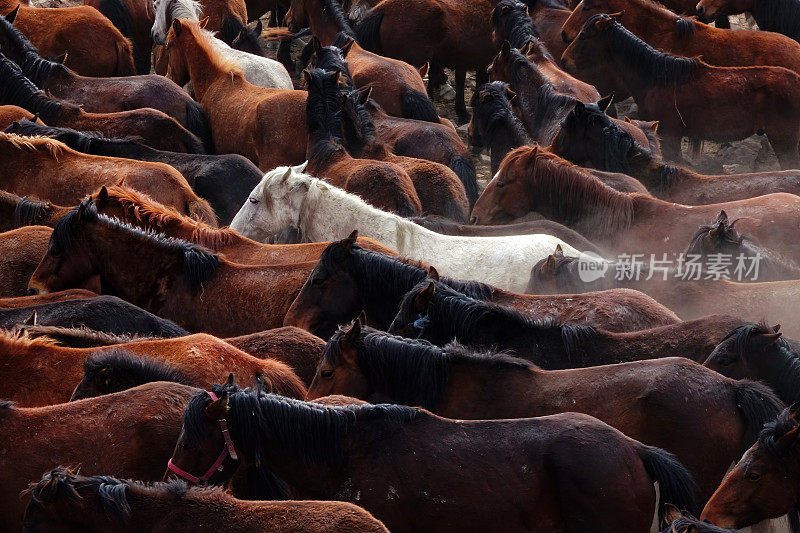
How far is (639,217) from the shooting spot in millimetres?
7125

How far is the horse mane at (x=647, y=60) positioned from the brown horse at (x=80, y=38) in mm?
5328

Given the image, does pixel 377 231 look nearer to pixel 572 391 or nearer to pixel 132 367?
pixel 132 367

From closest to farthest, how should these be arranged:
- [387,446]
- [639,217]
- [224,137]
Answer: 1. [387,446]
2. [639,217]
3. [224,137]

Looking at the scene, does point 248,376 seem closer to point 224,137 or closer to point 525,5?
point 224,137

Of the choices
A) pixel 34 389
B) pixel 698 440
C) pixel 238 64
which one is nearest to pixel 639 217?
pixel 698 440

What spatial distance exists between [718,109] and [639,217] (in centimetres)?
356

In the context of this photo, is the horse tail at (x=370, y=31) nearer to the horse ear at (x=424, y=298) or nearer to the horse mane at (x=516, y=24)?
the horse mane at (x=516, y=24)

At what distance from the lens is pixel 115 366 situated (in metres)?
4.37

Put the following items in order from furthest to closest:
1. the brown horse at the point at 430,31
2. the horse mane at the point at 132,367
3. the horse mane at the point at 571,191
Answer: the brown horse at the point at 430,31 → the horse mane at the point at 571,191 → the horse mane at the point at 132,367

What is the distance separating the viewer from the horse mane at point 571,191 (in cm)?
719

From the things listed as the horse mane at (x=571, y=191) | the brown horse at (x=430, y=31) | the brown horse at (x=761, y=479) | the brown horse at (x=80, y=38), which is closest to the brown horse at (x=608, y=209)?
the horse mane at (x=571, y=191)

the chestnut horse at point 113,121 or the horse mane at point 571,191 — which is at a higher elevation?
the horse mane at point 571,191

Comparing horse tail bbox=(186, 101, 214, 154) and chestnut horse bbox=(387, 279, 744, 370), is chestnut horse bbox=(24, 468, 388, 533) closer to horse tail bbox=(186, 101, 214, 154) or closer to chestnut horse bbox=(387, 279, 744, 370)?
chestnut horse bbox=(387, 279, 744, 370)

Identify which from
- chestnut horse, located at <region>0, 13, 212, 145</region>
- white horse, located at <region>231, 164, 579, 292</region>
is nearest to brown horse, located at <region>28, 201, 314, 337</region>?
white horse, located at <region>231, 164, 579, 292</region>
